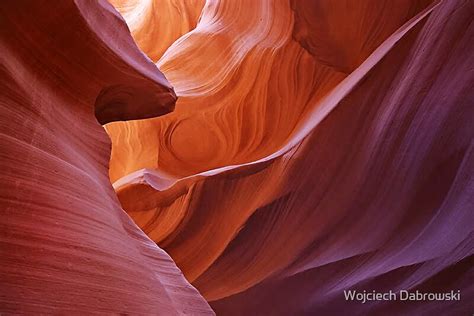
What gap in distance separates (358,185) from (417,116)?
0.37 meters

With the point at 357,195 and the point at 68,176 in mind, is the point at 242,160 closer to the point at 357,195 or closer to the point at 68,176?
the point at 357,195

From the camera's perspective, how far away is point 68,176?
3.96 feet

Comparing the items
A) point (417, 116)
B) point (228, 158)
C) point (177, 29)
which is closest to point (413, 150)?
point (417, 116)

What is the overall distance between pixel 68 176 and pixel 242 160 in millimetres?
1792

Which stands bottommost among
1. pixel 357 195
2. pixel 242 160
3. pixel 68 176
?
pixel 242 160

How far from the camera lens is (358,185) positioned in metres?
2.23

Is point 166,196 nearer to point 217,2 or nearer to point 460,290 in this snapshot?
point 460,290

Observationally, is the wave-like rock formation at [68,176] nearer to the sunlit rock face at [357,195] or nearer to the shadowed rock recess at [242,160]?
the shadowed rock recess at [242,160]

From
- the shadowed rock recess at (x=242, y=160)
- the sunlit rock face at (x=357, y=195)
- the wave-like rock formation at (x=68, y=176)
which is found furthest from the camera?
the sunlit rock face at (x=357, y=195)

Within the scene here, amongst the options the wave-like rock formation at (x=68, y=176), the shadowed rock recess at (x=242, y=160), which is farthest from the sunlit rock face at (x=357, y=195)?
the wave-like rock formation at (x=68, y=176)

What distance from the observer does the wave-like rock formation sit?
40.1 inches

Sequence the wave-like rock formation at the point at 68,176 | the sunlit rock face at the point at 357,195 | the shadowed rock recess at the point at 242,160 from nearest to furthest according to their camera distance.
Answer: the wave-like rock formation at the point at 68,176, the shadowed rock recess at the point at 242,160, the sunlit rock face at the point at 357,195

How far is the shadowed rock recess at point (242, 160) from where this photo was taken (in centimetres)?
113

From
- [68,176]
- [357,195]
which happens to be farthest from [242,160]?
[68,176]
